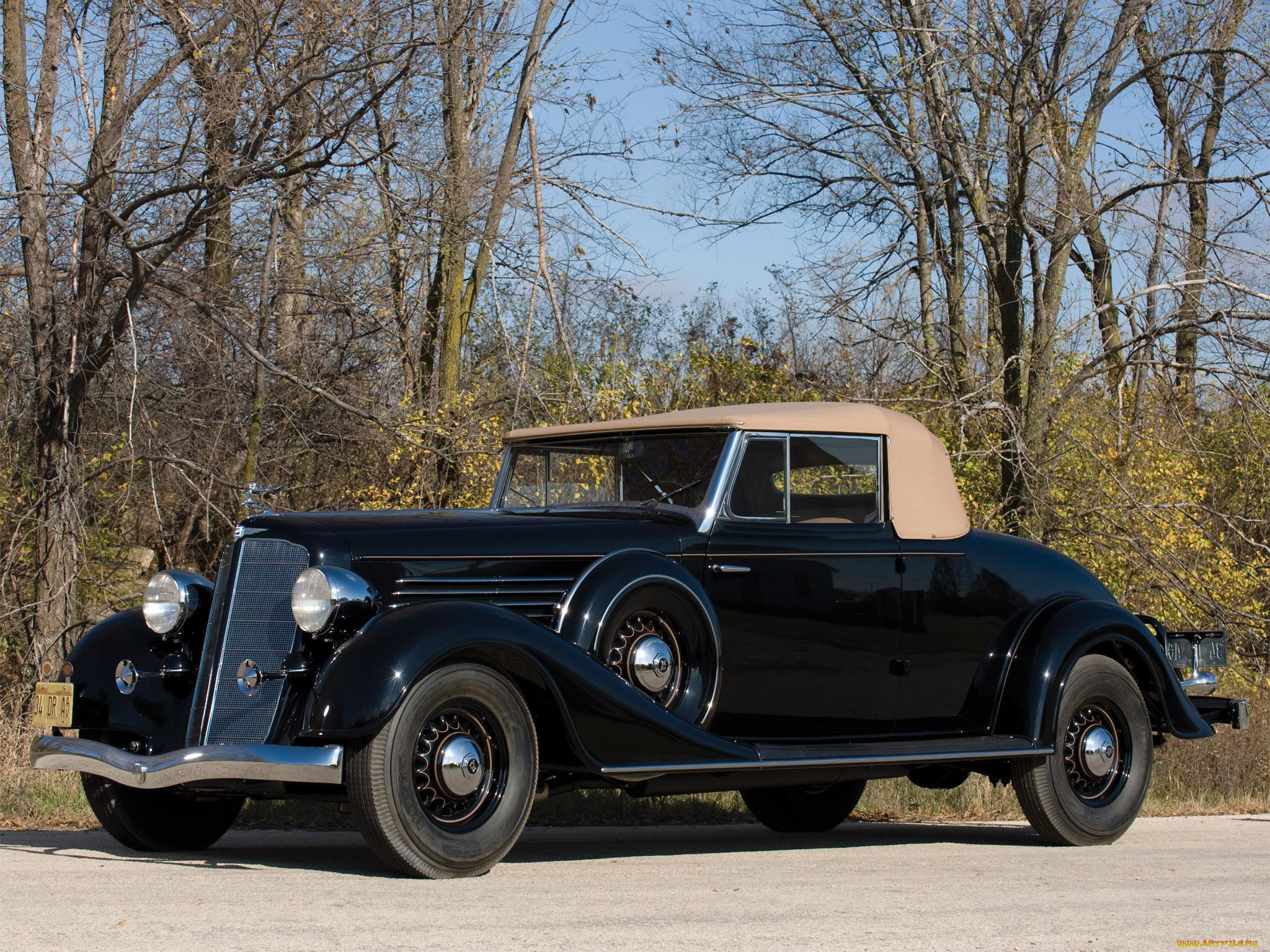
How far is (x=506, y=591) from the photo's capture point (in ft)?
19.5

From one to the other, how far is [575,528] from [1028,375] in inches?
335

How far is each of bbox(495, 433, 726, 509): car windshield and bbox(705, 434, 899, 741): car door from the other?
0.20 m

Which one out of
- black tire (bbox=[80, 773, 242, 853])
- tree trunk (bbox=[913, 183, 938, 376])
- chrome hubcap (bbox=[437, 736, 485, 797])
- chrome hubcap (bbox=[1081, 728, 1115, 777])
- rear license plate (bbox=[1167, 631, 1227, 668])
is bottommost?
black tire (bbox=[80, 773, 242, 853])

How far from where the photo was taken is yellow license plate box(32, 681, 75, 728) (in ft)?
19.8

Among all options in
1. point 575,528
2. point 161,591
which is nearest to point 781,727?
point 575,528

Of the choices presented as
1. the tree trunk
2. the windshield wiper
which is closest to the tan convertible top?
the windshield wiper

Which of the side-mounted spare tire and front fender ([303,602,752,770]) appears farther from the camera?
the side-mounted spare tire

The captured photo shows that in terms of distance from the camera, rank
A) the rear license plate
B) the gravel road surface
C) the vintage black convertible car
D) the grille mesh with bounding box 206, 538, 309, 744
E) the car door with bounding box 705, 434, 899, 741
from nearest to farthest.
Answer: the gravel road surface
the vintage black convertible car
the grille mesh with bounding box 206, 538, 309, 744
the car door with bounding box 705, 434, 899, 741
the rear license plate

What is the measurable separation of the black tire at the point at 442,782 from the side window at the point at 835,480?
1.87 meters

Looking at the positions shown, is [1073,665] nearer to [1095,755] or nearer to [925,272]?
[1095,755]

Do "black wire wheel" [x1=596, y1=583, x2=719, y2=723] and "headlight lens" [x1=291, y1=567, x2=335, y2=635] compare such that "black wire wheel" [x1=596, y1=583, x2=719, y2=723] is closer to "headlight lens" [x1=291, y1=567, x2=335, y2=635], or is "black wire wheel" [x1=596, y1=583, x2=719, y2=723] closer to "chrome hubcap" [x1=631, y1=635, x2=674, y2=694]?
"chrome hubcap" [x1=631, y1=635, x2=674, y2=694]

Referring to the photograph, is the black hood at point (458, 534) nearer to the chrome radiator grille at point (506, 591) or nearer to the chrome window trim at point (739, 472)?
the chrome radiator grille at point (506, 591)

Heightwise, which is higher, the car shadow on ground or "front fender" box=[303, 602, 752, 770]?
"front fender" box=[303, 602, 752, 770]

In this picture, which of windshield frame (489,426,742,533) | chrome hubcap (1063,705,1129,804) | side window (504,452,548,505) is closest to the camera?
windshield frame (489,426,742,533)
